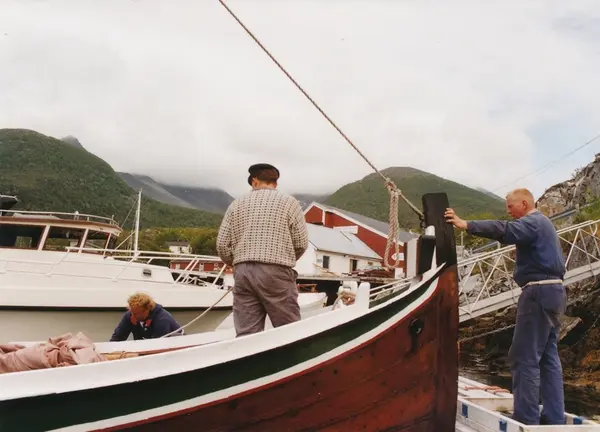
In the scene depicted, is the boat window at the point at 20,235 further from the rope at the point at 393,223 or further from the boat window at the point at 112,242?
the rope at the point at 393,223

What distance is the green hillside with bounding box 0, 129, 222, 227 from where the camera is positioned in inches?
5192

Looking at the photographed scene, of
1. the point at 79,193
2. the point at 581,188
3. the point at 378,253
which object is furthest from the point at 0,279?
the point at 79,193

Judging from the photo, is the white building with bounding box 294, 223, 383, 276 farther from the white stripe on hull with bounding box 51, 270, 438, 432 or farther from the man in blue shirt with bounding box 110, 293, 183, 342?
the white stripe on hull with bounding box 51, 270, 438, 432

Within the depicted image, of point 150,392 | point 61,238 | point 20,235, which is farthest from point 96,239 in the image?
point 150,392

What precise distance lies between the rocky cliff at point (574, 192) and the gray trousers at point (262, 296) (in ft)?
74.9

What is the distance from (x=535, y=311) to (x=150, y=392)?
2.95 meters

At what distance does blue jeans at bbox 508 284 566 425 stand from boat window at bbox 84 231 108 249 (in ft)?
34.3

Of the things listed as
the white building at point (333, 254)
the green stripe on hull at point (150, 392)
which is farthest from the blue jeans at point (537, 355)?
the white building at point (333, 254)

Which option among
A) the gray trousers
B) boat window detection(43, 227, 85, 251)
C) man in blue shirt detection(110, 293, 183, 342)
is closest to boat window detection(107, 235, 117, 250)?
boat window detection(43, 227, 85, 251)

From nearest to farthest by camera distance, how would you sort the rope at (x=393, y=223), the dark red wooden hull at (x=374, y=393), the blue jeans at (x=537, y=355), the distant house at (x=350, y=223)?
the dark red wooden hull at (x=374, y=393)
the blue jeans at (x=537, y=355)
the rope at (x=393, y=223)
the distant house at (x=350, y=223)

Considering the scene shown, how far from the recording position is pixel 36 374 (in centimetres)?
290

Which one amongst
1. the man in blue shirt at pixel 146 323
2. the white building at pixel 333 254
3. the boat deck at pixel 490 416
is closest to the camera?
the boat deck at pixel 490 416

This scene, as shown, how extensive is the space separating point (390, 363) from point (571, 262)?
16.2 meters

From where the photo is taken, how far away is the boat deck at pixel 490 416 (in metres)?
4.12
